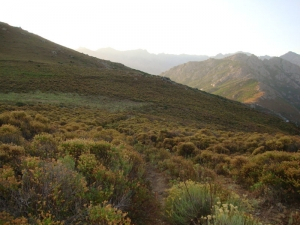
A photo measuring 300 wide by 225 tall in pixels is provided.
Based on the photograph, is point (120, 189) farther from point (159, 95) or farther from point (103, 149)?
point (159, 95)

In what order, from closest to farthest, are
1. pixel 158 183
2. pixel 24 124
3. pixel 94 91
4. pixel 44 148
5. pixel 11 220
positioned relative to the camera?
pixel 11 220 → pixel 44 148 → pixel 158 183 → pixel 24 124 → pixel 94 91

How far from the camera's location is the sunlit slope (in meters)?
34.5

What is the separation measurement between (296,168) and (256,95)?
15443 cm

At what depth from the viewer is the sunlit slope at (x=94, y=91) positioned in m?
34.5

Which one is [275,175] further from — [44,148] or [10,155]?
[10,155]

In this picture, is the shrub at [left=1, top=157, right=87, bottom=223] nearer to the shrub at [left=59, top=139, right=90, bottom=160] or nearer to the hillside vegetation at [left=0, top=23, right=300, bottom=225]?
the hillside vegetation at [left=0, top=23, right=300, bottom=225]

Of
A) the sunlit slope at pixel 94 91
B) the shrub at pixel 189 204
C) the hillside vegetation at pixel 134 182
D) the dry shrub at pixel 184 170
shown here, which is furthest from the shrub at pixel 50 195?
the sunlit slope at pixel 94 91

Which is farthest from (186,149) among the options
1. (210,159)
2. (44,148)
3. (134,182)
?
(44,148)

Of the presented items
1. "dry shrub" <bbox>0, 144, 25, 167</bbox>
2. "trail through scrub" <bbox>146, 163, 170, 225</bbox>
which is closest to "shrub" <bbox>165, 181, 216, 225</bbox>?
"trail through scrub" <bbox>146, 163, 170, 225</bbox>

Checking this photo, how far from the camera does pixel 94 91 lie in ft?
143

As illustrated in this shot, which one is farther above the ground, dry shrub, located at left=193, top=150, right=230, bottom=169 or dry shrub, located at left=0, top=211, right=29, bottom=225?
dry shrub, located at left=0, top=211, right=29, bottom=225

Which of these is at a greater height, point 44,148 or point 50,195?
point 50,195

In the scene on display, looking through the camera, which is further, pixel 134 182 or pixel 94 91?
pixel 94 91

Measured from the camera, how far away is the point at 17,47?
68625 mm
